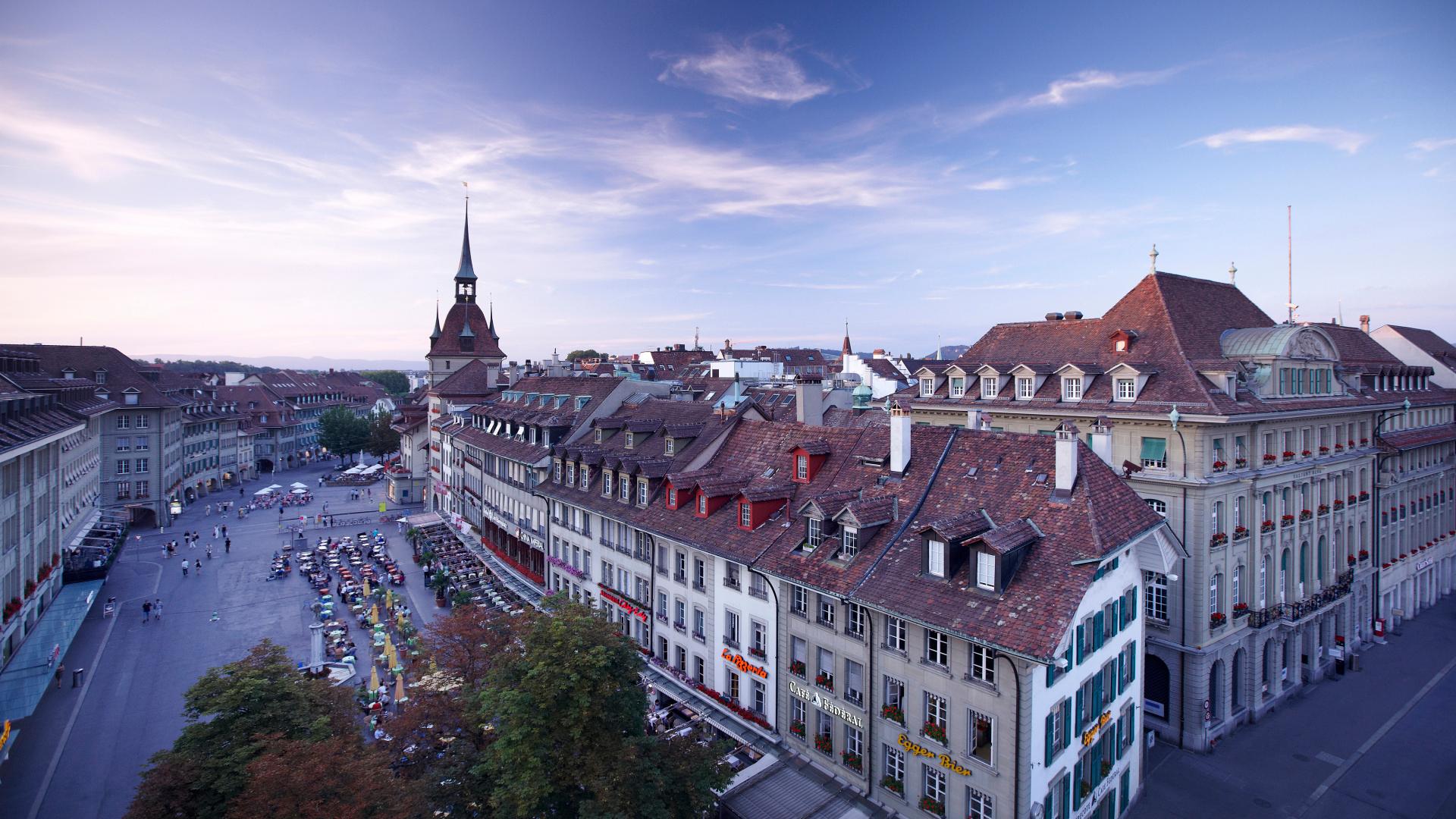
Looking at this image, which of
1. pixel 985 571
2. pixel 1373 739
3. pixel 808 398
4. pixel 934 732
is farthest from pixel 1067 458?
pixel 1373 739

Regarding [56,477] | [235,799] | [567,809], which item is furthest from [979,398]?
[56,477]

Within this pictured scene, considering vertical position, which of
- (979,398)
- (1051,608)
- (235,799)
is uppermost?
(979,398)

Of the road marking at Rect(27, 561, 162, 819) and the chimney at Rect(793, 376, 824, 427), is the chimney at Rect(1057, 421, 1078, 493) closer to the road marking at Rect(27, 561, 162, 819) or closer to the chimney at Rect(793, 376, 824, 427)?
the chimney at Rect(793, 376, 824, 427)

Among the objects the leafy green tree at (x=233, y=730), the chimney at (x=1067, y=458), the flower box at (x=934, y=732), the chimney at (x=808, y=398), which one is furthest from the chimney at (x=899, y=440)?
the leafy green tree at (x=233, y=730)

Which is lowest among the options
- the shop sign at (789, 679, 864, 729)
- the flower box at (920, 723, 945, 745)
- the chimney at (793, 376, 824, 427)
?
the shop sign at (789, 679, 864, 729)

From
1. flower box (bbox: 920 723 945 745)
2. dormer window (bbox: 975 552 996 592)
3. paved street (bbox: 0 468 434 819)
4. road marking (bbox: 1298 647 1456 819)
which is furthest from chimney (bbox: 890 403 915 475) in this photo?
paved street (bbox: 0 468 434 819)

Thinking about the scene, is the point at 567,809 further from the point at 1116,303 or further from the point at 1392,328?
the point at 1392,328
